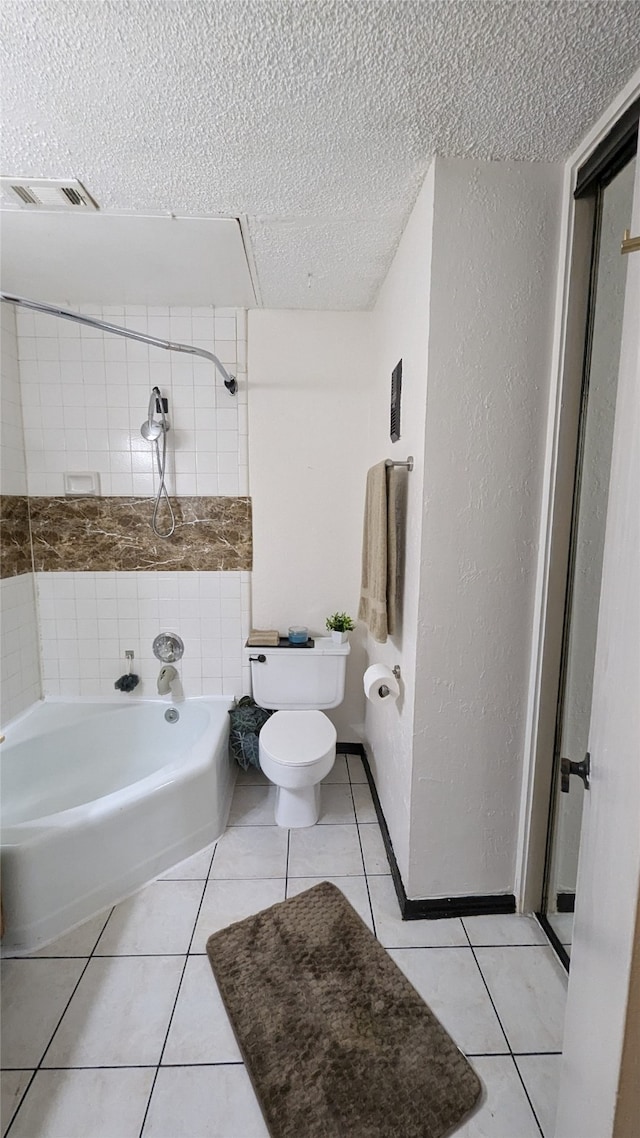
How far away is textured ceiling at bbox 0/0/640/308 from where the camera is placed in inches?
34.9

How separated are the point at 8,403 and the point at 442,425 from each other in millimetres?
2030

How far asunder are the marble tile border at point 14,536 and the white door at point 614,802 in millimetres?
2327

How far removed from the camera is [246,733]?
7.22 ft

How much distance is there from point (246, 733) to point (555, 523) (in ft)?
5.51

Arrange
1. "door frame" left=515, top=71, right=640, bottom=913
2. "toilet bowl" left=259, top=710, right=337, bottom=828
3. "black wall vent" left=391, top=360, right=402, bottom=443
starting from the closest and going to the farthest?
"door frame" left=515, top=71, right=640, bottom=913, "black wall vent" left=391, top=360, right=402, bottom=443, "toilet bowl" left=259, top=710, right=337, bottom=828

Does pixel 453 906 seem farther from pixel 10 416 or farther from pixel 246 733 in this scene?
pixel 10 416

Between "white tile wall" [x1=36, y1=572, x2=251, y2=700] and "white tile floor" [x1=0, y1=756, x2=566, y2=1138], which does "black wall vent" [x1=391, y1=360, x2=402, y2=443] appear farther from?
"white tile floor" [x1=0, y1=756, x2=566, y2=1138]

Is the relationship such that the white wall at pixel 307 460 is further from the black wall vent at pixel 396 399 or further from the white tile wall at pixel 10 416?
the white tile wall at pixel 10 416

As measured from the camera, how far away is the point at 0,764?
6.22ft

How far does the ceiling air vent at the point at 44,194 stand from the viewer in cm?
134

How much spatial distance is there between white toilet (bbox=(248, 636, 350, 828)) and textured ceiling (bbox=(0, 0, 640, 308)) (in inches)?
69.9

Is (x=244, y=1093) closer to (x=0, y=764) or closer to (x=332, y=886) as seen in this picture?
(x=332, y=886)

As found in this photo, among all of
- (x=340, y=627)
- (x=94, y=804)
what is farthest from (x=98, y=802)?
(x=340, y=627)

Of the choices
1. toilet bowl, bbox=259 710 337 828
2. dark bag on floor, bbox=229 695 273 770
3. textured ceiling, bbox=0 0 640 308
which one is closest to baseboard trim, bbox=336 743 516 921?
toilet bowl, bbox=259 710 337 828
